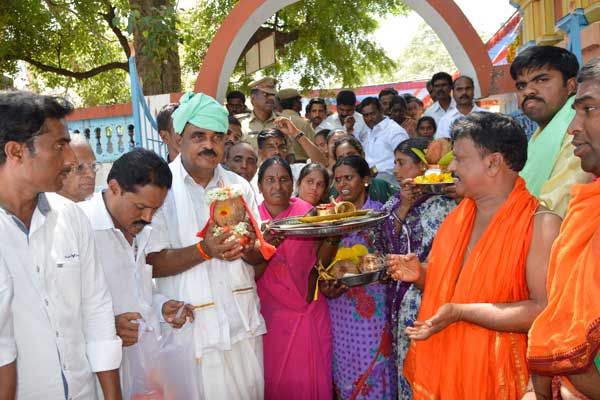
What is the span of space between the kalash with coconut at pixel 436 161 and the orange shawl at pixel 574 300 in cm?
145

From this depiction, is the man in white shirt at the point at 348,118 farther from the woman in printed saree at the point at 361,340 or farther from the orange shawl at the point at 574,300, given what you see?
the orange shawl at the point at 574,300

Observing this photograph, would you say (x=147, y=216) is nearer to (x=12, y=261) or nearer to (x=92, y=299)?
(x=92, y=299)

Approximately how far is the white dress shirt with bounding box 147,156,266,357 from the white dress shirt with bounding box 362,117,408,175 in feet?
11.7

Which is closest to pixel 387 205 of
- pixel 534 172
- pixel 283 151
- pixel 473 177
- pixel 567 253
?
pixel 534 172

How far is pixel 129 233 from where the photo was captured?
9.59 ft

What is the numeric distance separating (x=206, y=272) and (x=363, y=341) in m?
1.41

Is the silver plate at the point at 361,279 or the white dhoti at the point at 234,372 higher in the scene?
the silver plate at the point at 361,279

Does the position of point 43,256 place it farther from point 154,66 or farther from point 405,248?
point 154,66

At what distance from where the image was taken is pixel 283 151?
537 centimetres

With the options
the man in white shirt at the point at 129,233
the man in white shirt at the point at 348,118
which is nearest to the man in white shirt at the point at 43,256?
the man in white shirt at the point at 129,233

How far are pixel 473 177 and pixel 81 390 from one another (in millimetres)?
1989

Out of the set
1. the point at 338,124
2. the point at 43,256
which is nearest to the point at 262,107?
the point at 338,124

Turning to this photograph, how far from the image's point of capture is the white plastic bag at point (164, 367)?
296cm

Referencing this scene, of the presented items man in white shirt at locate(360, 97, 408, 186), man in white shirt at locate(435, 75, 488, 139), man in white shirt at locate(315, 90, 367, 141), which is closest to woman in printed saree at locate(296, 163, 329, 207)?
man in white shirt at locate(360, 97, 408, 186)
